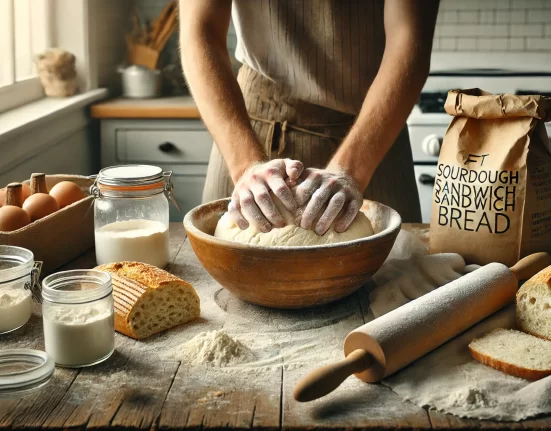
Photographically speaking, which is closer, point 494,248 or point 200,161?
point 494,248

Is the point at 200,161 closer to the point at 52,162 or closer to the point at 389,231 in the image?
the point at 52,162

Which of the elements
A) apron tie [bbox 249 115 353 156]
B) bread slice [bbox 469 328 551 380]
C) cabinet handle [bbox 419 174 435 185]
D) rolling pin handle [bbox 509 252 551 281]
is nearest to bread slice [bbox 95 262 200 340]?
bread slice [bbox 469 328 551 380]

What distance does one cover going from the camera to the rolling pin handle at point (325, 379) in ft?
2.62

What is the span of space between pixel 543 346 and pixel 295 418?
0.38m

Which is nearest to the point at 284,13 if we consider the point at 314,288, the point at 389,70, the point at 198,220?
the point at 389,70

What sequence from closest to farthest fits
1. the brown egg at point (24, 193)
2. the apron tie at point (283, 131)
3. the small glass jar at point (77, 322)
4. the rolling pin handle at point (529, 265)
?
the small glass jar at point (77, 322) < the rolling pin handle at point (529, 265) < the brown egg at point (24, 193) < the apron tie at point (283, 131)

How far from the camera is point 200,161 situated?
9.45 ft

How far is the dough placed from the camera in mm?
1112

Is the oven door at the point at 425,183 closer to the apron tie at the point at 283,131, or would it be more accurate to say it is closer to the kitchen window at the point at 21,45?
the apron tie at the point at 283,131

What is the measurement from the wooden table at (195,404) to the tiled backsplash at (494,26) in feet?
9.09

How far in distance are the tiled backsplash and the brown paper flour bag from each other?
2.20m

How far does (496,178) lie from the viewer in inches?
49.2

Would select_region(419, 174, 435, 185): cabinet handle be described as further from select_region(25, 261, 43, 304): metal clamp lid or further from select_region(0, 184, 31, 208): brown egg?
select_region(25, 261, 43, 304): metal clamp lid

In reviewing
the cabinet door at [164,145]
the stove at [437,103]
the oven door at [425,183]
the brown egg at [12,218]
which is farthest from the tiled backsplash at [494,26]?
the brown egg at [12,218]
